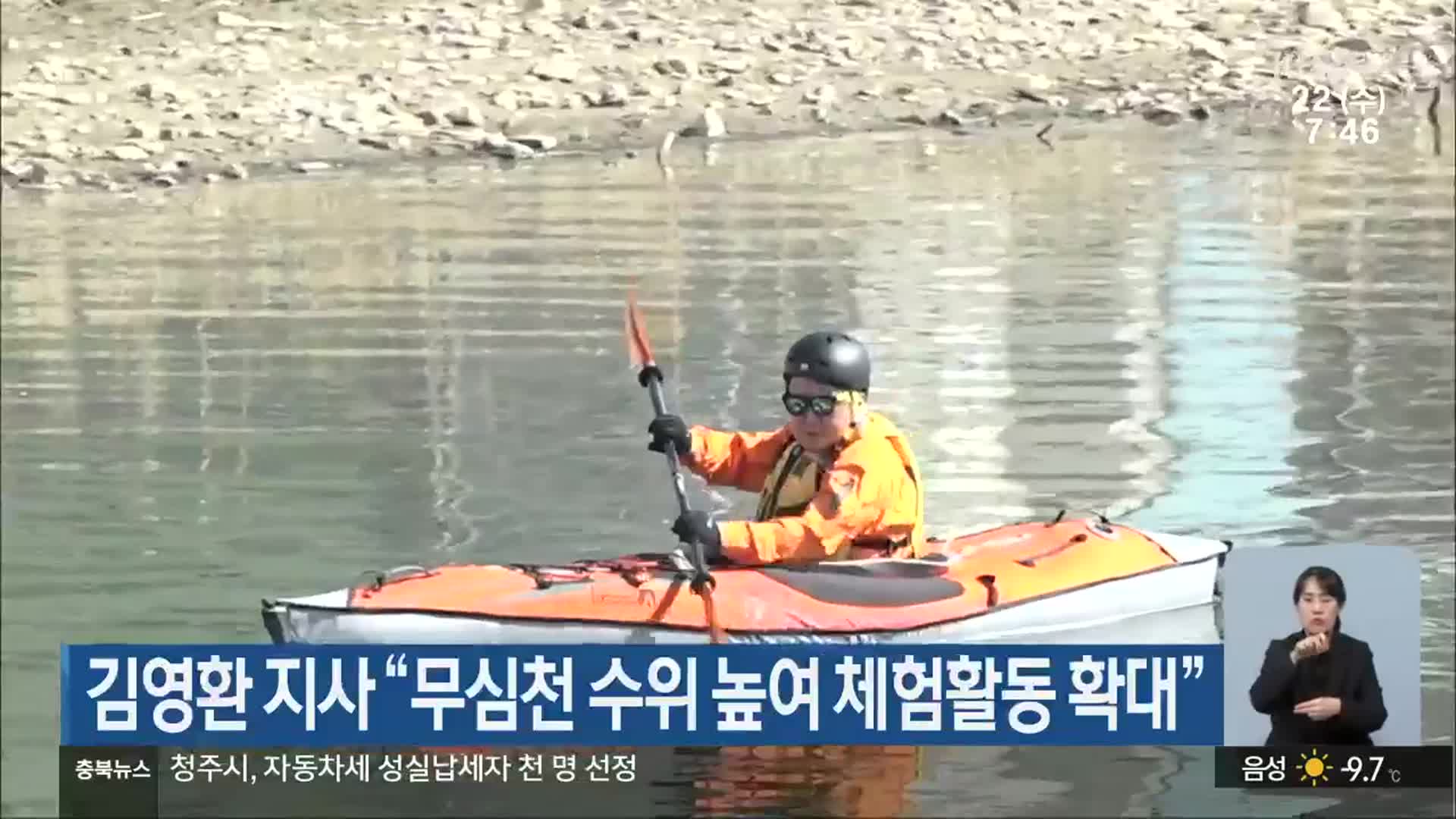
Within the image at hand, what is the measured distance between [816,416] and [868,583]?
287 millimetres

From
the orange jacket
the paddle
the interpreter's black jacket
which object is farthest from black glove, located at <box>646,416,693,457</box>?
the interpreter's black jacket

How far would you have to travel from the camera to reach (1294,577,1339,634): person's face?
3729 mm

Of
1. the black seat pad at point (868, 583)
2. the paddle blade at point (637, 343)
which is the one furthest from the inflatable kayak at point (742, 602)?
the paddle blade at point (637, 343)

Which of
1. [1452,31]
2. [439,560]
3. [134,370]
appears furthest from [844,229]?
[439,560]

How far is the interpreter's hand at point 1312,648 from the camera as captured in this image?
370 cm

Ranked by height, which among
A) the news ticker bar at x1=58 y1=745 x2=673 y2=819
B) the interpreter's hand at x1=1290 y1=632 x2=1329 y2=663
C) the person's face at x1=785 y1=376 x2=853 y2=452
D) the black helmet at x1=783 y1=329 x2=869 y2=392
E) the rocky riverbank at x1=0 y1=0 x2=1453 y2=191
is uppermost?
the rocky riverbank at x1=0 y1=0 x2=1453 y2=191

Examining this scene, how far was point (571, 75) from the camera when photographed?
902 centimetres

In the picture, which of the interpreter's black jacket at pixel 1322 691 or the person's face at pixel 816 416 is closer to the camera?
the interpreter's black jacket at pixel 1322 691

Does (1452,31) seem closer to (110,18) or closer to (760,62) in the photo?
(760,62)

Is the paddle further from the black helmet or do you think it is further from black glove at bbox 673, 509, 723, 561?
the black helmet

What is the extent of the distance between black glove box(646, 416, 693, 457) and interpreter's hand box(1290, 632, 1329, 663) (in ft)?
3.88

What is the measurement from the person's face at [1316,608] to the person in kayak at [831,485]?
0.74 metres

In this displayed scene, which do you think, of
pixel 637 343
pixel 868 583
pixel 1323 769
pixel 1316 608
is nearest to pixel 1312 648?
pixel 1316 608
